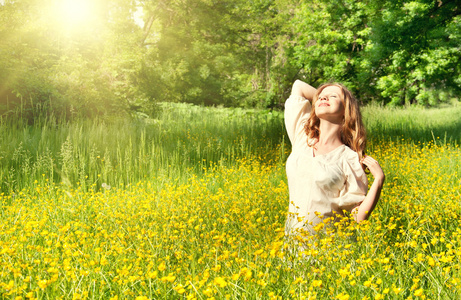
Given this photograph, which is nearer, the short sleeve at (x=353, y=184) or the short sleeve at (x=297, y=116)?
the short sleeve at (x=353, y=184)

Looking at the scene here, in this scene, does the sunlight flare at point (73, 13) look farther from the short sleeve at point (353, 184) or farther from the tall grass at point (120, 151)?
the short sleeve at point (353, 184)

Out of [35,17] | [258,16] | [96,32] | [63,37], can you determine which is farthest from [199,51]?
[35,17]

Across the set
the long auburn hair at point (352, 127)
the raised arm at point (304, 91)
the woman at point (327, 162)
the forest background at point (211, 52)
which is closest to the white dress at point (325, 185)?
the woman at point (327, 162)

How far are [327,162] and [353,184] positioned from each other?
22cm

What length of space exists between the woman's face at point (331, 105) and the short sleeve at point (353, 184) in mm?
352

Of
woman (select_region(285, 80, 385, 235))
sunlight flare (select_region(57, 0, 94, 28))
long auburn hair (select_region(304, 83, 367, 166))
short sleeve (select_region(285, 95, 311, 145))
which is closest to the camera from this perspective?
woman (select_region(285, 80, 385, 235))

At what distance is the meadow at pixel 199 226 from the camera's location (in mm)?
1926

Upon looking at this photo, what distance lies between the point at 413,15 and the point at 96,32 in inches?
435

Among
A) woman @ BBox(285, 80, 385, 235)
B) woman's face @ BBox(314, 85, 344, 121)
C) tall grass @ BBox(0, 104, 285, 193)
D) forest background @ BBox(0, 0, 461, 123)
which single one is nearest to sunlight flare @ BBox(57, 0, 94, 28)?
forest background @ BBox(0, 0, 461, 123)

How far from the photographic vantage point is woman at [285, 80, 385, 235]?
2516 mm

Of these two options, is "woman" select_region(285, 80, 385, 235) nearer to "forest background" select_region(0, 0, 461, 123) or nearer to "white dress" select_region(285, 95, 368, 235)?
"white dress" select_region(285, 95, 368, 235)

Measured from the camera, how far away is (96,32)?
14.7 metres

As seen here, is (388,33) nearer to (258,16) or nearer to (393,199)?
(393,199)

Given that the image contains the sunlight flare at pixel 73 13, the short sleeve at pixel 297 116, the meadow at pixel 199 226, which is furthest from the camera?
the sunlight flare at pixel 73 13
